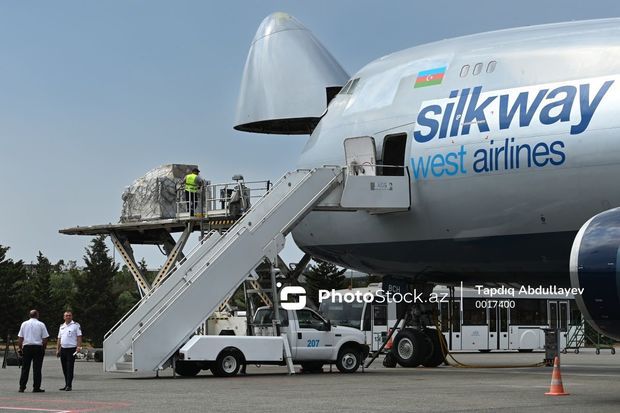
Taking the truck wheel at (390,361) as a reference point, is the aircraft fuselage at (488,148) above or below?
above

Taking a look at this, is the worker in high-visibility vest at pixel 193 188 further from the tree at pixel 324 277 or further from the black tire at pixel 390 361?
the tree at pixel 324 277

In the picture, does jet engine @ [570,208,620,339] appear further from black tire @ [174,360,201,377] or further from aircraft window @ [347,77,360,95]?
aircraft window @ [347,77,360,95]

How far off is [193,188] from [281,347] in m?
17.2

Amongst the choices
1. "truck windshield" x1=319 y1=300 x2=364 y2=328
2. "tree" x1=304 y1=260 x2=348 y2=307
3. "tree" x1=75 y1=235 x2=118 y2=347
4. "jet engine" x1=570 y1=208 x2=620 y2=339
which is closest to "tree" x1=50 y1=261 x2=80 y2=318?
"tree" x1=75 y1=235 x2=118 y2=347

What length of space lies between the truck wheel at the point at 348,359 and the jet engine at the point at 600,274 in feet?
40.4

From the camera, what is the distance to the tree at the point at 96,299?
88688mm

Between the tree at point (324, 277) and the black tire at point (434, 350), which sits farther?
the tree at point (324, 277)

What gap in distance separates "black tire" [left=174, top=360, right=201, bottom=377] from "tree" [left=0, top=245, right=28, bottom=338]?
46815mm

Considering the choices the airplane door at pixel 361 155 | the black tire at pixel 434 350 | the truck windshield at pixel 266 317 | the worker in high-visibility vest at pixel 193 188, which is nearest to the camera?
the truck windshield at pixel 266 317

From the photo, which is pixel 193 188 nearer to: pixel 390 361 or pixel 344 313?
pixel 344 313

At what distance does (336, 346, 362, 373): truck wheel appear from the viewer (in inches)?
1222

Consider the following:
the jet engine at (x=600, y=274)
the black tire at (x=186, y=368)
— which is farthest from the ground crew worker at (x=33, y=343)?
the jet engine at (x=600, y=274)

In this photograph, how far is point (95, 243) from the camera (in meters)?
105

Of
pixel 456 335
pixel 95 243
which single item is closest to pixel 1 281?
pixel 95 243
